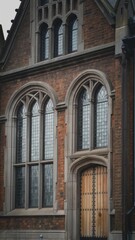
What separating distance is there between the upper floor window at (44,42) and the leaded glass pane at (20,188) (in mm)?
4514

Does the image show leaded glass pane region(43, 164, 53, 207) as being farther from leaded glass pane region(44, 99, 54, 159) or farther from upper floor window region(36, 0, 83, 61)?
upper floor window region(36, 0, 83, 61)

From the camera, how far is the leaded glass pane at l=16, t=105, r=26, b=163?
88.1 feet

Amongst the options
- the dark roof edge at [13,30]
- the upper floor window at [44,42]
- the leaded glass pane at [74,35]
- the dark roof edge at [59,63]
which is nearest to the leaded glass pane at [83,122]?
the dark roof edge at [59,63]

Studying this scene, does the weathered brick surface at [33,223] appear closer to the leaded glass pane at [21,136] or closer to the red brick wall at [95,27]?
the leaded glass pane at [21,136]

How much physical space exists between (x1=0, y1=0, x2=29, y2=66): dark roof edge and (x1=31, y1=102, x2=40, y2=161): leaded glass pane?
103 inches

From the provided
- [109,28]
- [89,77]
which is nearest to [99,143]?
[89,77]

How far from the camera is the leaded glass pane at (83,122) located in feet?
80.5

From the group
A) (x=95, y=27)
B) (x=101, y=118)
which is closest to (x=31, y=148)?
(x=101, y=118)

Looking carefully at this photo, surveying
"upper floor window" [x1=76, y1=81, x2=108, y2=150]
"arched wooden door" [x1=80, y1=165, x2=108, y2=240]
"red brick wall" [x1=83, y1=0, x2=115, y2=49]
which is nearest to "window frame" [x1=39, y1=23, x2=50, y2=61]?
"red brick wall" [x1=83, y1=0, x2=115, y2=49]

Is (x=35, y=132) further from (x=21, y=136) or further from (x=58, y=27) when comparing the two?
(x=58, y=27)

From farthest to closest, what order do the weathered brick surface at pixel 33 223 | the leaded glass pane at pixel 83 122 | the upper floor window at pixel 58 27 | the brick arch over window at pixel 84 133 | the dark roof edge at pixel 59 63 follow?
1. the upper floor window at pixel 58 27
2. the weathered brick surface at pixel 33 223
3. the leaded glass pane at pixel 83 122
4. the dark roof edge at pixel 59 63
5. the brick arch over window at pixel 84 133

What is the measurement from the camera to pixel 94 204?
942 inches

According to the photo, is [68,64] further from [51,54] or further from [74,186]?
[74,186]

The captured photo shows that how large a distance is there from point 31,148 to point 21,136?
80 centimetres
